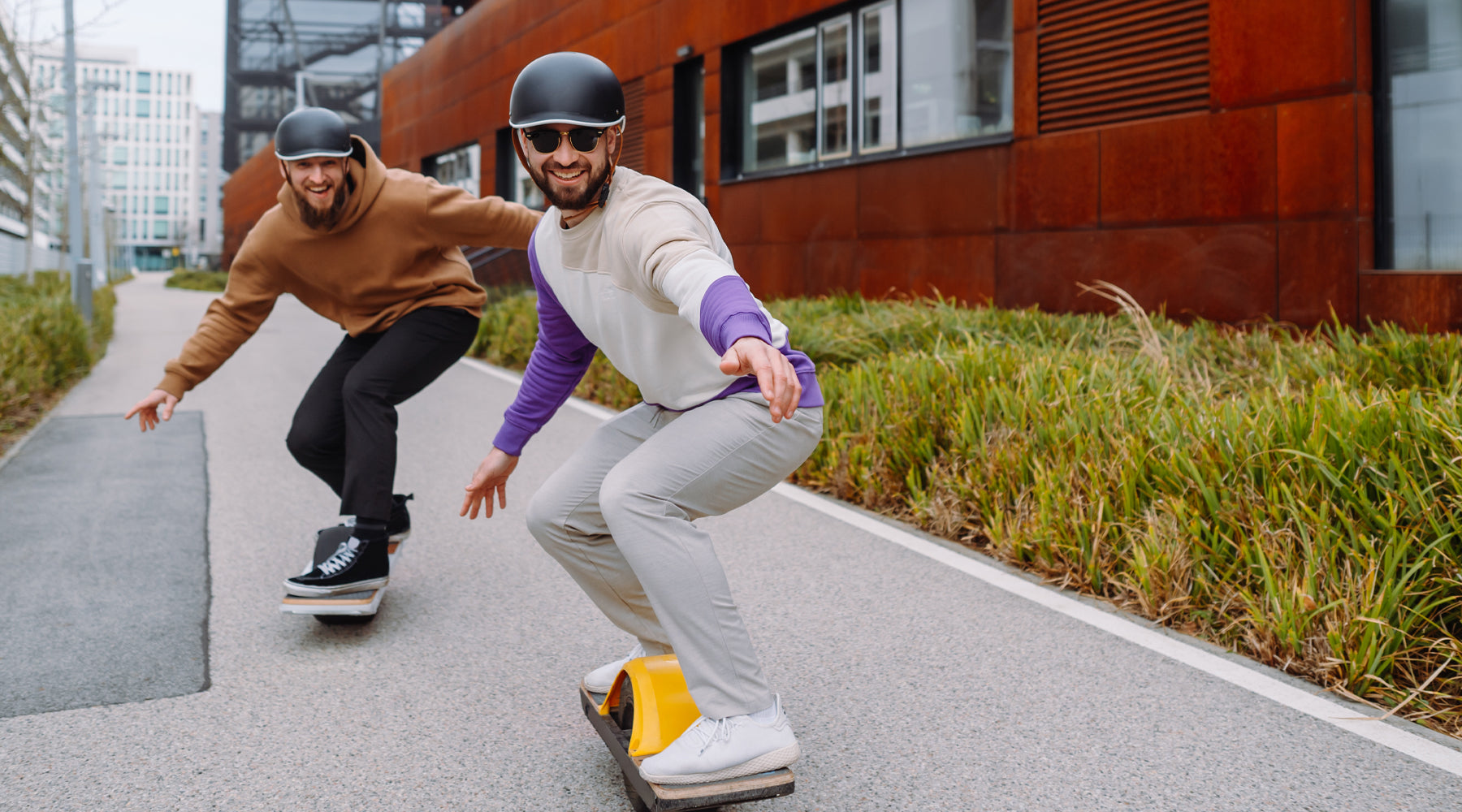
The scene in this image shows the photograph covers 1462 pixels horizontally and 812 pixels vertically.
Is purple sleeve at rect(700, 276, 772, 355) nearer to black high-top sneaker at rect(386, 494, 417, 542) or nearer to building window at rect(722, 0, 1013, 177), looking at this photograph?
black high-top sneaker at rect(386, 494, 417, 542)

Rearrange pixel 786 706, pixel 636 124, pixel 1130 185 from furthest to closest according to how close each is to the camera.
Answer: pixel 636 124 → pixel 1130 185 → pixel 786 706

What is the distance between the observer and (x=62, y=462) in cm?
820

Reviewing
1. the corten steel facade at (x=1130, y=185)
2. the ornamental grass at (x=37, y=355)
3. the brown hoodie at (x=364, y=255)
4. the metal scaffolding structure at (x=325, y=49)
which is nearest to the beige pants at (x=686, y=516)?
the brown hoodie at (x=364, y=255)

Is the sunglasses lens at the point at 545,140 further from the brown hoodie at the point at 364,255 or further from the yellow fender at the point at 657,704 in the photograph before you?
the brown hoodie at the point at 364,255

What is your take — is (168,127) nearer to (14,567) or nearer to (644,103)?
(644,103)

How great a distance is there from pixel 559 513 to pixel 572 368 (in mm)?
524

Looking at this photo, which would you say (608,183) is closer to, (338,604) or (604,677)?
(604,677)

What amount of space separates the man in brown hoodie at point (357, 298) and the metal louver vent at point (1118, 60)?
25.9 feet

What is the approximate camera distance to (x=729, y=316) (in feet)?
7.29

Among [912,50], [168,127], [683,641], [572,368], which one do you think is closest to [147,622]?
[572,368]

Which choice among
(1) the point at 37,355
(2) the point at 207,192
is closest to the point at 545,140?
(1) the point at 37,355

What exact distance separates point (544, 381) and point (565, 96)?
861mm

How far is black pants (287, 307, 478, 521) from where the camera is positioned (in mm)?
4293

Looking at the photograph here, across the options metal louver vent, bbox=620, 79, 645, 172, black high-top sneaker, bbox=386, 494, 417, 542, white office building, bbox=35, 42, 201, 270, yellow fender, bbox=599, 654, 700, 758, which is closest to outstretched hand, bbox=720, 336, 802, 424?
yellow fender, bbox=599, 654, 700, 758
